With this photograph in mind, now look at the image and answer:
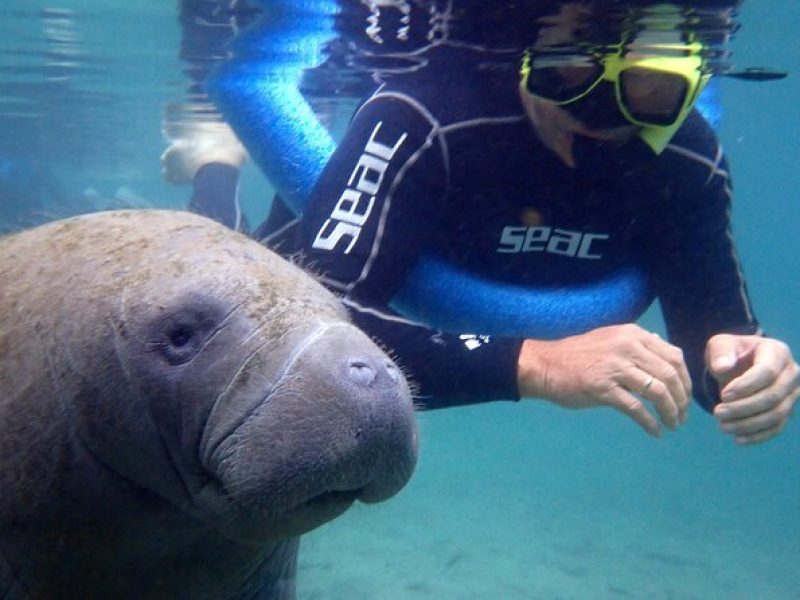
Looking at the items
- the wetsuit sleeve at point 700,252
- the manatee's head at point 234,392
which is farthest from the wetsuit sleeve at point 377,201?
the manatee's head at point 234,392

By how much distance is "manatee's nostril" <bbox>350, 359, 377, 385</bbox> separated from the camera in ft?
6.02

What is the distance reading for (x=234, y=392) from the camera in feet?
6.24

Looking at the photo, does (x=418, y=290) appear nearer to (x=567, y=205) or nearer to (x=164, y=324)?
(x=567, y=205)

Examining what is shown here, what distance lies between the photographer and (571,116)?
443 centimetres

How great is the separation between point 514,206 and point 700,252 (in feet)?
3.65

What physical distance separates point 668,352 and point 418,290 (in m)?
1.71

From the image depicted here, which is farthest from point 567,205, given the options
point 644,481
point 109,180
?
point 109,180

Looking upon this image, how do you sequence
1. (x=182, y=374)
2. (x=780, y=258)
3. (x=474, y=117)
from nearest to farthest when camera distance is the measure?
(x=182, y=374)
(x=474, y=117)
(x=780, y=258)

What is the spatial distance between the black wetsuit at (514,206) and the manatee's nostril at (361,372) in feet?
6.37

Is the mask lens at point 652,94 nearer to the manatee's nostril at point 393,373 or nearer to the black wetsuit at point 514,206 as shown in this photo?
the black wetsuit at point 514,206

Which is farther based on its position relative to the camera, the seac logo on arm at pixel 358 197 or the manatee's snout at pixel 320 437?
the seac logo on arm at pixel 358 197

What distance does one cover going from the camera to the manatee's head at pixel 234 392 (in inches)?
71.4

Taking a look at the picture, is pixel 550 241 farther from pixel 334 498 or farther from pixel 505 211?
pixel 334 498

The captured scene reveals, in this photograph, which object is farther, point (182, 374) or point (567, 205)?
point (567, 205)
